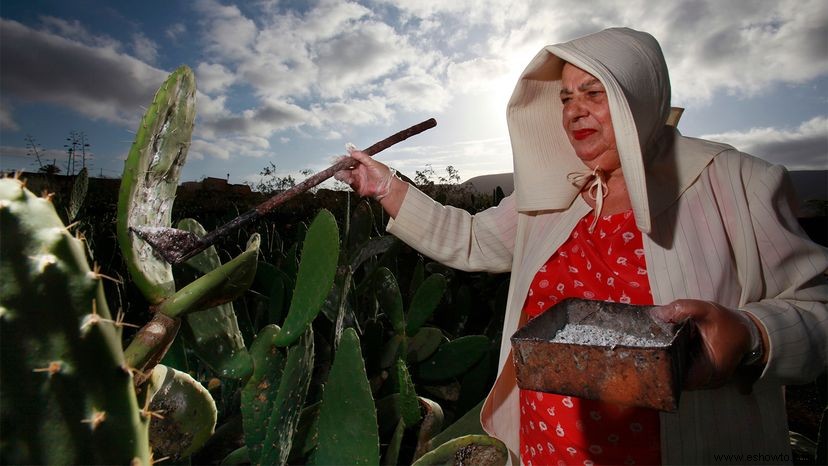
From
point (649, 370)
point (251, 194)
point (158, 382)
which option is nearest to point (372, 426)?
point (158, 382)

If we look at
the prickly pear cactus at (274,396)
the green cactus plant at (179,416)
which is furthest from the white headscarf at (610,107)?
the green cactus plant at (179,416)

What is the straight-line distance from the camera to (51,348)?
52 cm

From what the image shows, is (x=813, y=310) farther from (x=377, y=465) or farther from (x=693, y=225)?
(x=377, y=465)

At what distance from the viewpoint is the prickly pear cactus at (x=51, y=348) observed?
503 millimetres

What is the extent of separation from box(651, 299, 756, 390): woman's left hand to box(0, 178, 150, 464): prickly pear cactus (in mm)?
805

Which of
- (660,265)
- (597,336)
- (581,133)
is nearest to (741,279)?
(660,265)

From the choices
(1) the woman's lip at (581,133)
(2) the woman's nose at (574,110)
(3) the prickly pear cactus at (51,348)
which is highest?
(2) the woman's nose at (574,110)

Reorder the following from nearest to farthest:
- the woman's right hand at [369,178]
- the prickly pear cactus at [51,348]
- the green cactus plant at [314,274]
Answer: the prickly pear cactus at [51,348]
the green cactus plant at [314,274]
the woman's right hand at [369,178]

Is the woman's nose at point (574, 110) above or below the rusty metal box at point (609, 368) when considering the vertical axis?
above

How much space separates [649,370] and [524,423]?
0.53 metres

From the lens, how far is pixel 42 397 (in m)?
0.52

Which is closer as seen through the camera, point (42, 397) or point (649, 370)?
point (42, 397)

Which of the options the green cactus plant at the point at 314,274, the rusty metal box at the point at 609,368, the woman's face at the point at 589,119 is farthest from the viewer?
the woman's face at the point at 589,119

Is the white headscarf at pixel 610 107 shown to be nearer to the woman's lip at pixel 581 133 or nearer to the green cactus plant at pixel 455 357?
the woman's lip at pixel 581 133
